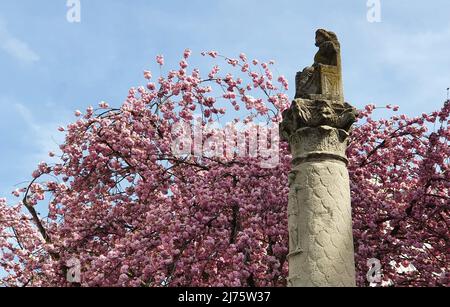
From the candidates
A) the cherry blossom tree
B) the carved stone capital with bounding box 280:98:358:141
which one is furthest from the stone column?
the cherry blossom tree

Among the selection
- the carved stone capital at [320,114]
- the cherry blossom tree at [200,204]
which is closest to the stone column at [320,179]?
the carved stone capital at [320,114]

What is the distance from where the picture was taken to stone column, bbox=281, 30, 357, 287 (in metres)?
5.49

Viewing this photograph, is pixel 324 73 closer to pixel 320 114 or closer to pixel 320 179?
pixel 320 114

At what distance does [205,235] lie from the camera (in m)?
10.3

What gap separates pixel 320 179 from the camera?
18.7ft

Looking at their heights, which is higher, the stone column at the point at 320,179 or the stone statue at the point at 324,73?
the stone statue at the point at 324,73

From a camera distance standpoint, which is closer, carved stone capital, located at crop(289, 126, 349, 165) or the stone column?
the stone column

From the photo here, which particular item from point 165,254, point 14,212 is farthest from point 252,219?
point 14,212

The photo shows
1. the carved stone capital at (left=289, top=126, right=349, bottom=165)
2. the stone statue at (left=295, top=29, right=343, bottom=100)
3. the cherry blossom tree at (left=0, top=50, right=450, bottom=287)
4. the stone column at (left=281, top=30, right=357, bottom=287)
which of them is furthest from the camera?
the cherry blossom tree at (left=0, top=50, right=450, bottom=287)

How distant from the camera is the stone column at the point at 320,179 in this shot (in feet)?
18.0

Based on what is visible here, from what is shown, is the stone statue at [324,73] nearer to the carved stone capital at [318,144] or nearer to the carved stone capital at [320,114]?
the carved stone capital at [320,114]

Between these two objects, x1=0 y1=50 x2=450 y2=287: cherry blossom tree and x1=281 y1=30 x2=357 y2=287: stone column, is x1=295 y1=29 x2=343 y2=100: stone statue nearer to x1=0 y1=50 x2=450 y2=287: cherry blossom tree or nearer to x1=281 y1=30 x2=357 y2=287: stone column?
x1=281 y1=30 x2=357 y2=287: stone column

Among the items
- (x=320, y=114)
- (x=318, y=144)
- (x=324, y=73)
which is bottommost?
(x=318, y=144)

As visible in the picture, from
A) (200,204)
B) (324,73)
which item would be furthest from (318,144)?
(200,204)
